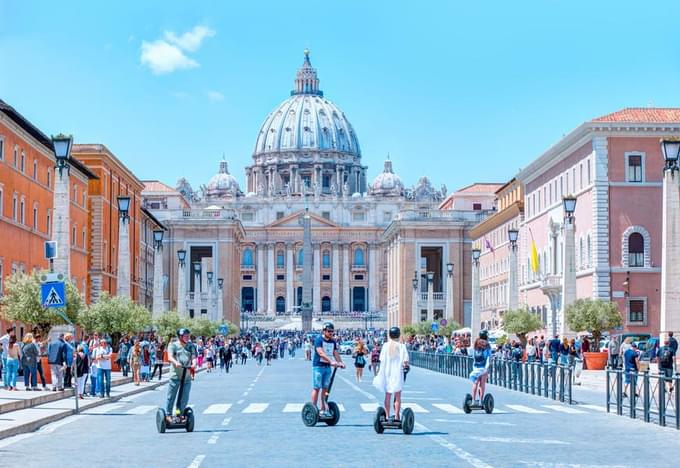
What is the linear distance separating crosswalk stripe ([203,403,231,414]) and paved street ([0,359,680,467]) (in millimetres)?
26

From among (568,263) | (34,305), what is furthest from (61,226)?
(568,263)

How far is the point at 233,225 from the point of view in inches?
5719

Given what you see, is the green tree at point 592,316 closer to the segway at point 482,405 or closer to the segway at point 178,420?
the segway at point 482,405

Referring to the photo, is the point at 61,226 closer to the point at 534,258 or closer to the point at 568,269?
the point at 568,269

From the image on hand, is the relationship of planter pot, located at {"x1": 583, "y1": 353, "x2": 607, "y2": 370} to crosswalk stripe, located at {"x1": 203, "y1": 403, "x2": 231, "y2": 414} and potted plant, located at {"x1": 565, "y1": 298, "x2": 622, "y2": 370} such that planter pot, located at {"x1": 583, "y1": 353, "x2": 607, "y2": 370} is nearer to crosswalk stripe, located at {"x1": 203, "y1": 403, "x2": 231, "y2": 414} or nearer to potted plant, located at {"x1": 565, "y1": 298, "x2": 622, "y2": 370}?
potted plant, located at {"x1": 565, "y1": 298, "x2": 622, "y2": 370}

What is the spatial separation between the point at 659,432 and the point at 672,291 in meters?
12.1

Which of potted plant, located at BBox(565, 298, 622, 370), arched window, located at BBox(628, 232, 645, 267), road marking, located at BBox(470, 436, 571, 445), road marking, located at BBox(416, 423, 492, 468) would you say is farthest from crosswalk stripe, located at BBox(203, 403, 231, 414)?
arched window, located at BBox(628, 232, 645, 267)

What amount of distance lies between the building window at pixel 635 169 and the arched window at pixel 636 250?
2611 mm

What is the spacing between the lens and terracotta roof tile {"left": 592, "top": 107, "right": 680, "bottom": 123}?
63.4 metres

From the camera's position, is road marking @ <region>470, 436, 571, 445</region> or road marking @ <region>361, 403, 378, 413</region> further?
road marking @ <region>361, 403, 378, 413</region>

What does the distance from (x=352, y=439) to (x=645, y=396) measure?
702 cm

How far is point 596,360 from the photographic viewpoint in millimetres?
46594

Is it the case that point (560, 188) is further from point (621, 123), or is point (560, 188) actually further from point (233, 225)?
point (233, 225)

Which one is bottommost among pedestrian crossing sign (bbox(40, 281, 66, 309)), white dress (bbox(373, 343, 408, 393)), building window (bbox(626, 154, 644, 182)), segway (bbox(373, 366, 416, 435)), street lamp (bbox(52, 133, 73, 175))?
segway (bbox(373, 366, 416, 435))
